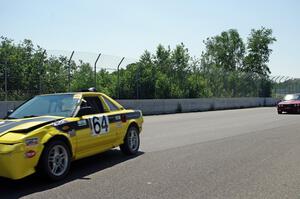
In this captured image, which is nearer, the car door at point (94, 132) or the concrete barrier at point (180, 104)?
the car door at point (94, 132)

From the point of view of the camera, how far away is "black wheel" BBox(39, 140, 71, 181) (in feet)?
19.4

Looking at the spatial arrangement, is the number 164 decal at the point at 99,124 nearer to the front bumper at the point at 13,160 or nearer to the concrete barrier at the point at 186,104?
the front bumper at the point at 13,160

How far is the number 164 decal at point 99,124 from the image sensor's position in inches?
281

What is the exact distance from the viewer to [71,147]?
6445mm

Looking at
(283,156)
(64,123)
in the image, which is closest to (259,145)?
(283,156)

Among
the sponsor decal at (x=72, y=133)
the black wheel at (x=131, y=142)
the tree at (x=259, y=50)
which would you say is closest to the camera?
the sponsor decal at (x=72, y=133)

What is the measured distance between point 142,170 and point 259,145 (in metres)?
4.28

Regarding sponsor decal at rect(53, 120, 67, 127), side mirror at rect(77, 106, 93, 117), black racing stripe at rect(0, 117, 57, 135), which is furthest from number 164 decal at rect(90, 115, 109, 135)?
black racing stripe at rect(0, 117, 57, 135)

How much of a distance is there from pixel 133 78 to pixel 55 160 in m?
20.5

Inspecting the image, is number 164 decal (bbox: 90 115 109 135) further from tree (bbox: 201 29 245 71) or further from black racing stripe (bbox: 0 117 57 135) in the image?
tree (bbox: 201 29 245 71)

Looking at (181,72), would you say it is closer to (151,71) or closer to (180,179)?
(151,71)

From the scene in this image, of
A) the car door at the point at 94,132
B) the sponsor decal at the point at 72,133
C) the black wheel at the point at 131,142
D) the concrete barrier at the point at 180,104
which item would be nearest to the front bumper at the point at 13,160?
the sponsor decal at the point at 72,133

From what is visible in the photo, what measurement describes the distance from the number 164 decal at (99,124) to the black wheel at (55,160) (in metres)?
0.88

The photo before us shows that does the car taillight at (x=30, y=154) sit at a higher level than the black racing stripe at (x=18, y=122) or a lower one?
lower
